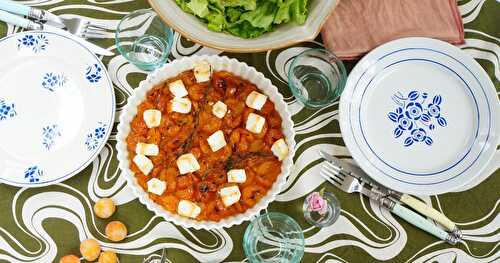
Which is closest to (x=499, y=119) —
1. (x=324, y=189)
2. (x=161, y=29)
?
Answer: (x=324, y=189)

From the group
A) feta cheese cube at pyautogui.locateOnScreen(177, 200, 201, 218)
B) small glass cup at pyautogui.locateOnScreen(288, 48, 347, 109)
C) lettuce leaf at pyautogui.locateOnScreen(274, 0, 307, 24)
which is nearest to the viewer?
lettuce leaf at pyautogui.locateOnScreen(274, 0, 307, 24)

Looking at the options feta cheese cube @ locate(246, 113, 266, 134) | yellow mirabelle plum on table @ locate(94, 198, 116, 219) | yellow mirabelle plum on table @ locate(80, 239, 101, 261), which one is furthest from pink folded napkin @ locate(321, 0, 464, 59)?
yellow mirabelle plum on table @ locate(80, 239, 101, 261)

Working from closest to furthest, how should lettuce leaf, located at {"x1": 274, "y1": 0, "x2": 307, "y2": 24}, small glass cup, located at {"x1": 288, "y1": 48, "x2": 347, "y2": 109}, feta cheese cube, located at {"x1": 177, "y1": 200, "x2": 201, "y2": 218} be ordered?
lettuce leaf, located at {"x1": 274, "y1": 0, "x2": 307, "y2": 24} < feta cheese cube, located at {"x1": 177, "y1": 200, "x2": 201, "y2": 218} < small glass cup, located at {"x1": 288, "y1": 48, "x2": 347, "y2": 109}

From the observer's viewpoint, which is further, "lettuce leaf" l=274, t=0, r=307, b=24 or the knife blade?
the knife blade

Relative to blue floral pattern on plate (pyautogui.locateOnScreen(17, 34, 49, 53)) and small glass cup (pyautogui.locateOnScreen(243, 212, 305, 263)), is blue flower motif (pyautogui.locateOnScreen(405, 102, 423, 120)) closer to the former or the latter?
small glass cup (pyautogui.locateOnScreen(243, 212, 305, 263))

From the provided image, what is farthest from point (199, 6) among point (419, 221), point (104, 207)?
point (419, 221)

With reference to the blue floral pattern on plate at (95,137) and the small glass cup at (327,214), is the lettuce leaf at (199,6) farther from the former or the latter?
the small glass cup at (327,214)

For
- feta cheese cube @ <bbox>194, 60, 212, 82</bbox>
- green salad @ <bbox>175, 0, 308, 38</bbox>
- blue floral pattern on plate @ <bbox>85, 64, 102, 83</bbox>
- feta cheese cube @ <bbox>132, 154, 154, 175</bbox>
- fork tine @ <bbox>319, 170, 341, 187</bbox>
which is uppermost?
green salad @ <bbox>175, 0, 308, 38</bbox>
